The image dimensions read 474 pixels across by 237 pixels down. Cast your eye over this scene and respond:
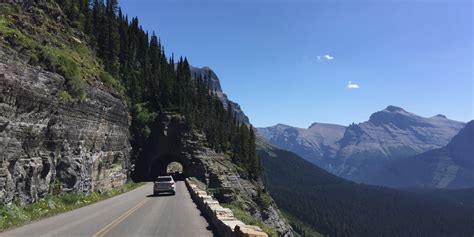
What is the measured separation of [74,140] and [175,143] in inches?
1871

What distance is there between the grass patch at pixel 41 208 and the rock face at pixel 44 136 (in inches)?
26.0

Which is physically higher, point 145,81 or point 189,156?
point 145,81

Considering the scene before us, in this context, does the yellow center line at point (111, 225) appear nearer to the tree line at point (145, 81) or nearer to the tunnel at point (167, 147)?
the tree line at point (145, 81)

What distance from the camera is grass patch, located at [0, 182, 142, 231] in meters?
20.2

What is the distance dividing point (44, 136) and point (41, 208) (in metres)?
5.64

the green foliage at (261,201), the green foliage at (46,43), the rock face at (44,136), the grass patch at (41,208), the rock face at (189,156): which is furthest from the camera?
the green foliage at (261,201)

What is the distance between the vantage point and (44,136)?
28406mm

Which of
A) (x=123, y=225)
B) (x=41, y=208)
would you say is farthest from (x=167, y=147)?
(x=123, y=225)

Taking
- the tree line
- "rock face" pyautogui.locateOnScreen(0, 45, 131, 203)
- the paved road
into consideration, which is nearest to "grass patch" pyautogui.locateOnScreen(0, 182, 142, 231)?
"rock face" pyautogui.locateOnScreen(0, 45, 131, 203)

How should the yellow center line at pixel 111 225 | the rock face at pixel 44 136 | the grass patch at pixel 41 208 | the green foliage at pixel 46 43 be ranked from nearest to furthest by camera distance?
the yellow center line at pixel 111 225 < the grass patch at pixel 41 208 < the rock face at pixel 44 136 < the green foliage at pixel 46 43

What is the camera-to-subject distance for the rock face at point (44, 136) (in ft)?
77.8

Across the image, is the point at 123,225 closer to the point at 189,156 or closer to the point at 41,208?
the point at 41,208

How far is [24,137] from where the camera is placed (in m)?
25.5

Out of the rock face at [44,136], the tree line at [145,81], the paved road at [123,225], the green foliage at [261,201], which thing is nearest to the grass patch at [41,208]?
the rock face at [44,136]
